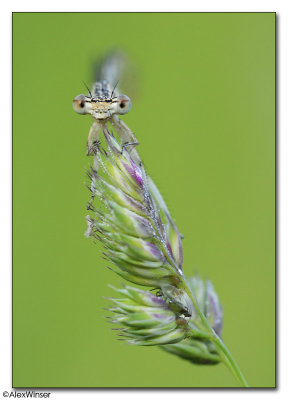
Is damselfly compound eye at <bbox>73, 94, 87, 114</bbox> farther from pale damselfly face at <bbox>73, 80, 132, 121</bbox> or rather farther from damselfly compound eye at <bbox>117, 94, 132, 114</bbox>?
damselfly compound eye at <bbox>117, 94, 132, 114</bbox>

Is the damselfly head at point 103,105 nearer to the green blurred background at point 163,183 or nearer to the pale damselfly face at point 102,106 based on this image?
the pale damselfly face at point 102,106

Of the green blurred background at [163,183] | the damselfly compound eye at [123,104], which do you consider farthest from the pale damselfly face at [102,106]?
the green blurred background at [163,183]

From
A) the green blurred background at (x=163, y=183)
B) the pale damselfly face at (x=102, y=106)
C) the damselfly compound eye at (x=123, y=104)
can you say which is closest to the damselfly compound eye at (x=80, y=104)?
the pale damselfly face at (x=102, y=106)

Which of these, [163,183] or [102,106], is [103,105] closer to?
[102,106]

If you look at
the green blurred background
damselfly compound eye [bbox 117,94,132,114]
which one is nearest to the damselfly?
damselfly compound eye [bbox 117,94,132,114]

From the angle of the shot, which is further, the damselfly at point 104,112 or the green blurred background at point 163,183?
the green blurred background at point 163,183

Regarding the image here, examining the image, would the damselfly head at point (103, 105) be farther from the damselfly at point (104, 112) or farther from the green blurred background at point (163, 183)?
the green blurred background at point (163, 183)

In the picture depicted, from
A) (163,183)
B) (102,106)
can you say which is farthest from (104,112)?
(163,183)
